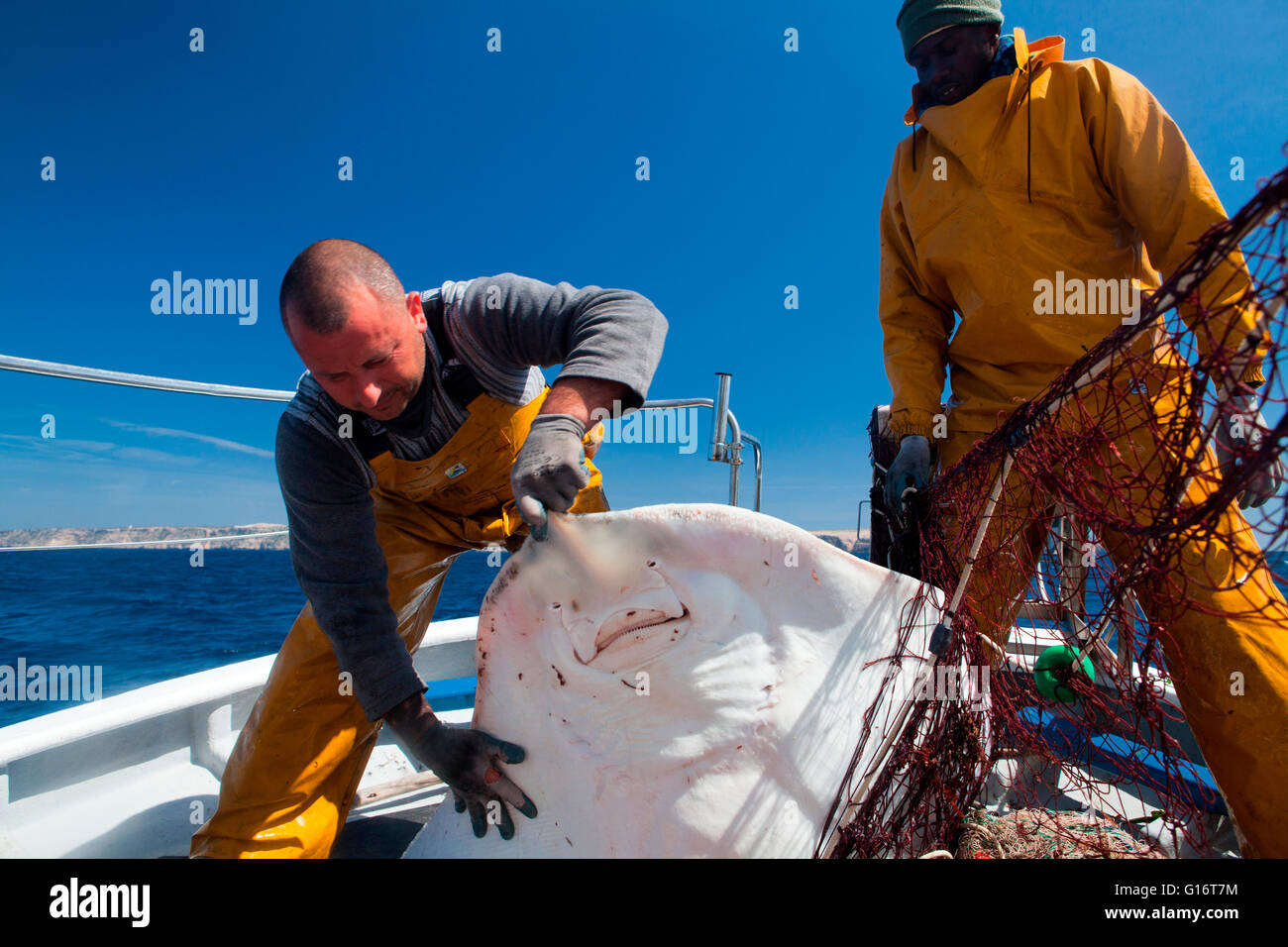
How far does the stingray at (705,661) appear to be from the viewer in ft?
3.37

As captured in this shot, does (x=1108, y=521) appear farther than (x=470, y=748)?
No

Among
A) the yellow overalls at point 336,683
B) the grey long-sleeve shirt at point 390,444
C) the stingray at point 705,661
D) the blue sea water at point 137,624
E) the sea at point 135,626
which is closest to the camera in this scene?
the stingray at point 705,661

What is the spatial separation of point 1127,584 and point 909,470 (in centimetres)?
85

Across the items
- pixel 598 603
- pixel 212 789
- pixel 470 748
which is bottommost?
pixel 212 789

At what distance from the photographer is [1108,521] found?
951mm

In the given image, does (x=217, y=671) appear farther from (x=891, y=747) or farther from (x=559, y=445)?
(x=891, y=747)

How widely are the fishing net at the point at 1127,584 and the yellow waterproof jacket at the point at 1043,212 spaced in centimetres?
25

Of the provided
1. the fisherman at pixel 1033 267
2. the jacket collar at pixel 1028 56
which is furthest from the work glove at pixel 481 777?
the jacket collar at pixel 1028 56

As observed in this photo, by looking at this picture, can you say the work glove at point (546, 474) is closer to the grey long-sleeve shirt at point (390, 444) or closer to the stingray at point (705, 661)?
the stingray at point (705, 661)

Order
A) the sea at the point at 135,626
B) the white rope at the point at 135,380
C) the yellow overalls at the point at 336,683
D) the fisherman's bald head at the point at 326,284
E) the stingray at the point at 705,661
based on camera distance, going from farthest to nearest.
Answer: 1. the sea at the point at 135,626
2. the white rope at the point at 135,380
3. the yellow overalls at the point at 336,683
4. the fisherman's bald head at the point at 326,284
5. the stingray at the point at 705,661

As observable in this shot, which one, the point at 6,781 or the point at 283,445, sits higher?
the point at 283,445
